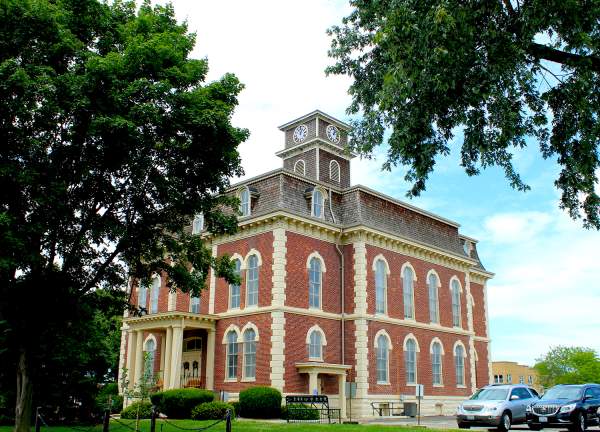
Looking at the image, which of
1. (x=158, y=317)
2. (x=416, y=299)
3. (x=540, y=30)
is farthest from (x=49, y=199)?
(x=416, y=299)

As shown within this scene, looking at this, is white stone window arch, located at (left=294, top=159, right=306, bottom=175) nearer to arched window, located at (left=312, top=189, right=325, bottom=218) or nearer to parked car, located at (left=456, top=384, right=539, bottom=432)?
arched window, located at (left=312, top=189, right=325, bottom=218)

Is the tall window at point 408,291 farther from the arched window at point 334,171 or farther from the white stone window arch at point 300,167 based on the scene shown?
the white stone window arch at point 300,167

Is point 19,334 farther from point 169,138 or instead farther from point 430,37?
point 430,37

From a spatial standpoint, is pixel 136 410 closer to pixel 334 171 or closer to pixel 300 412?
pixel 300 412

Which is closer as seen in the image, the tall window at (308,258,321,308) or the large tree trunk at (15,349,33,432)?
the large tree trunk at (15,349,33,432)

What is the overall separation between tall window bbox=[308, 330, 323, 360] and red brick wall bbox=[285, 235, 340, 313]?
1.49 meters

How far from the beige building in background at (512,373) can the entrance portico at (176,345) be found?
2257 inches

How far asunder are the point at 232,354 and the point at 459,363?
16.0 meters

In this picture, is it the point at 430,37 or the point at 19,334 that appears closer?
the point at 430,37

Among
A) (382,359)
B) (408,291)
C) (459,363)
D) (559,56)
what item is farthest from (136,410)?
(559,56)

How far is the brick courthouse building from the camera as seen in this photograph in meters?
29.9

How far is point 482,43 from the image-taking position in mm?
13617

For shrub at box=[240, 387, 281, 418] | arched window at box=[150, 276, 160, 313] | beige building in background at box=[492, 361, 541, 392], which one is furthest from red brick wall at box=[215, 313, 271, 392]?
beige building in background at box=[492, 361, 541, 392]

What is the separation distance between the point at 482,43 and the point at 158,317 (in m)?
23.6
